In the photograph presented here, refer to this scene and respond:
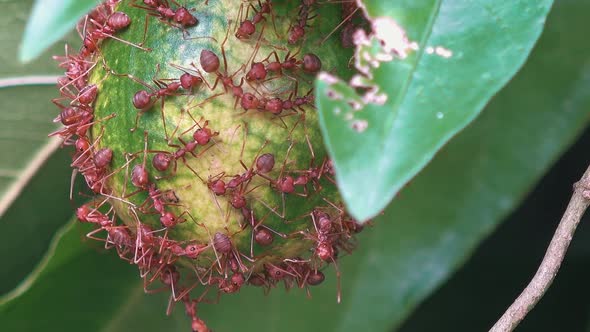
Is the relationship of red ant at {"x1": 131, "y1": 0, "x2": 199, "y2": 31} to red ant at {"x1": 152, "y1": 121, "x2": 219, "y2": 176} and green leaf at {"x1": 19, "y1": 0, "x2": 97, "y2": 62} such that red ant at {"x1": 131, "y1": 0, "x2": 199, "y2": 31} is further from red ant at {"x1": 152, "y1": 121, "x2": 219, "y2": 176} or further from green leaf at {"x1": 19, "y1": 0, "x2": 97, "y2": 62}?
green leaf at {"x1": 19, "y1": 0, "x2": 97, "y2": 62}

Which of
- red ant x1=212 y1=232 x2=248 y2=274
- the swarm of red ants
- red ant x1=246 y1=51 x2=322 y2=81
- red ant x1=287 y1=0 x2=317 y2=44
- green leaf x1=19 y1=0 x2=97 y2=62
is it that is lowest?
red ant x1=212 y1=232 x2=248 y2=274

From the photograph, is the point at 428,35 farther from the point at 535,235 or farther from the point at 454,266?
the point at 535,235

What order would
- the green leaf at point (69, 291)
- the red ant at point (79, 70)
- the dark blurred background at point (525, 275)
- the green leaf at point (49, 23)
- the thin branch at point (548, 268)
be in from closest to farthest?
the green leaf at point (49, 23) < the thin branch at point (548, 268) < the red ant at point (79, 70) < the green leaf at point (69, 291) < the dark blurred background at point (525, 275)

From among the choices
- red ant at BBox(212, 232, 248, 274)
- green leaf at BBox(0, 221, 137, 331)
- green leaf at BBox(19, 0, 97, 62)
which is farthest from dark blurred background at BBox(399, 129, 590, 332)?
green leaf at BBox(19, 0, 97, 62)

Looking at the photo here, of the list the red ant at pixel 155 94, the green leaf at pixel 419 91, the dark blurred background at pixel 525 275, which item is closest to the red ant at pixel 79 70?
the red ant at pixel 155 94

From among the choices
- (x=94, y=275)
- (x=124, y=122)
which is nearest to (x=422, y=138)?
(x=124, y=122)

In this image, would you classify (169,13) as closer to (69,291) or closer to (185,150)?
(185,150)

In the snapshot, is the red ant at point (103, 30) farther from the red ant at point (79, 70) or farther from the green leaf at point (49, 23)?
the green leaf at point (49, 23)
